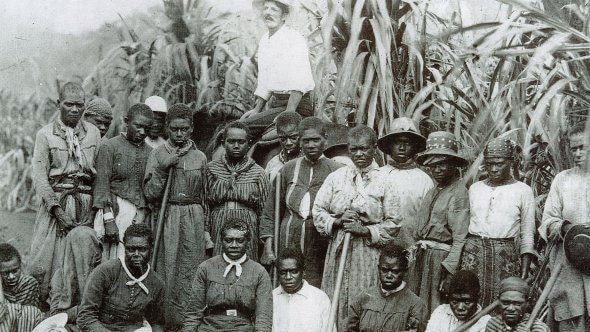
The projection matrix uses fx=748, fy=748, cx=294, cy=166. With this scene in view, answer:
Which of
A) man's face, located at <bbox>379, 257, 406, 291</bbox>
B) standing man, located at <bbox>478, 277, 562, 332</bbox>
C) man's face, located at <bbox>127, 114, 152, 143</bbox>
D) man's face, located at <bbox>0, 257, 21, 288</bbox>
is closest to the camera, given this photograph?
standing man, located at <bbox>478, 277, 562, 332</bbox>

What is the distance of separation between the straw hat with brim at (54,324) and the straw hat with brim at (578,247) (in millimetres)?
2969

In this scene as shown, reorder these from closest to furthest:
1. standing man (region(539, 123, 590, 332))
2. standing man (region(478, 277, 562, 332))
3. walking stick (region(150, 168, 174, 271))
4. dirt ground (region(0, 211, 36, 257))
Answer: standing man (region(478, 277, 562, 332)) → standing man (region(539, 123, 590, 332)) → walking stick (region(150, 168, 174, 271)) → dirt ground (region(0, 211, 36, 257))

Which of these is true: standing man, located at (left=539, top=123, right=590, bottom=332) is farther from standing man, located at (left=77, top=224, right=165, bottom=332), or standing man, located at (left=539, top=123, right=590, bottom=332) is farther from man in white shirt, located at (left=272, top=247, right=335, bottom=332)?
standing man, located at (left=77, top=224, right=165, bottom=332)

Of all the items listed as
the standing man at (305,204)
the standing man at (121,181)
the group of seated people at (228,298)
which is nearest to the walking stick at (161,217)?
the standing man at (121,181)

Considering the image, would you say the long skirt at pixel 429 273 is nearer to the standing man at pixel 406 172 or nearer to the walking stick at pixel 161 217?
the standing man at pixel 406 172

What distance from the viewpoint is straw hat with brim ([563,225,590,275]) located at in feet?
12.8

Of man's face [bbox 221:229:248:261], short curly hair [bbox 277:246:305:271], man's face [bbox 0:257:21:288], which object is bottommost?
man's face [bbox 0:257:21:288]

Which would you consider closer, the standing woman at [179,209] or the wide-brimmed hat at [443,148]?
the wide-brimmed hat at [443,148]

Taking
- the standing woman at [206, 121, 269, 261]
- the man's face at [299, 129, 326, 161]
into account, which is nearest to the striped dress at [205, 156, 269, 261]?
the standing woman at [206, 121, 269, 261]

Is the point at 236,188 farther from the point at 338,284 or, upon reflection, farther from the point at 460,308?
the point at 460,308

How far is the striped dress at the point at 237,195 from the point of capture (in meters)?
5.10

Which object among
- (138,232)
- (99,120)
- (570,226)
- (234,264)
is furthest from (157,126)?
(570,226)

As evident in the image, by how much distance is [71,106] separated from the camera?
201 inches

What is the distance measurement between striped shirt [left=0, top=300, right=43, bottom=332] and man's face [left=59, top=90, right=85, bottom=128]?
129cm
